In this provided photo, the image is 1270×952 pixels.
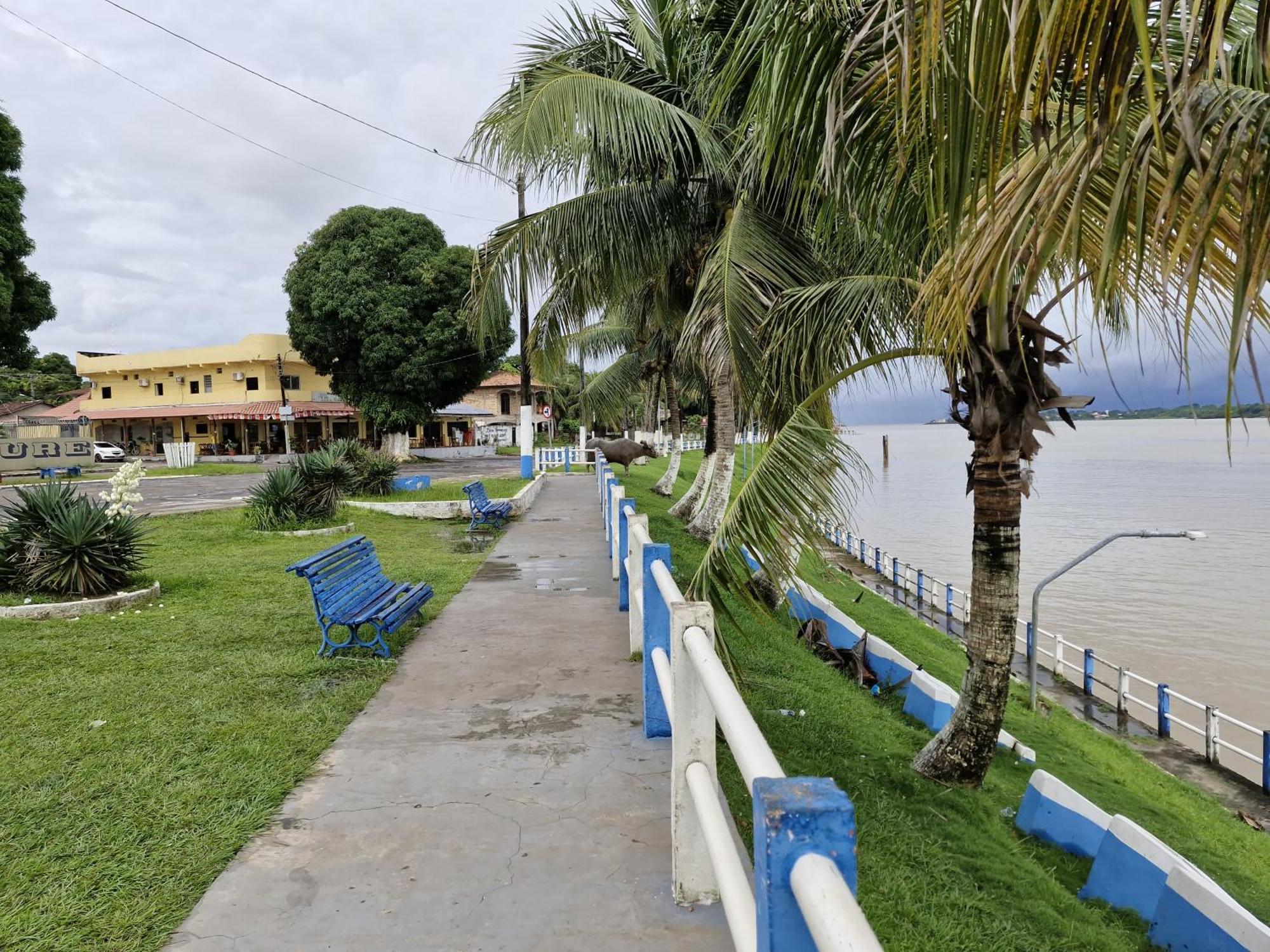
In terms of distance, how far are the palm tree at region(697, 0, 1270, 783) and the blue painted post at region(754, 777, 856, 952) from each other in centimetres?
130

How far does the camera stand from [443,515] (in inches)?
635

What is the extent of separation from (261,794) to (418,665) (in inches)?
81.0

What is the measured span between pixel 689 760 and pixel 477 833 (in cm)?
112

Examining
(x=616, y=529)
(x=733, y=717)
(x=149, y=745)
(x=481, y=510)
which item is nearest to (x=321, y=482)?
(x=481, y=510)

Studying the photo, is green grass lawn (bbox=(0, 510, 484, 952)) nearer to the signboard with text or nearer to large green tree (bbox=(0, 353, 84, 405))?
the signboard with text

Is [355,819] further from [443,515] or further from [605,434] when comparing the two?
[605,434]

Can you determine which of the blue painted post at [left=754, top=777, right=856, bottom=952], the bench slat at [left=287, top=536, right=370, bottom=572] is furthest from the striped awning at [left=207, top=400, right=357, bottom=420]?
the blue painted post at [left=754, top=777, right=856, bottom=952]

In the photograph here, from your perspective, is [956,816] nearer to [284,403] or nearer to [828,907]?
[828,907]

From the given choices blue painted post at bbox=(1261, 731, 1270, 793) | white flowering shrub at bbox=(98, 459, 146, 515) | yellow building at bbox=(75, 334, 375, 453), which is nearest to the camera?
white flowering shrub at bbox=(98, 459, 146, 515)

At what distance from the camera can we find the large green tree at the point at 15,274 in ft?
78.8

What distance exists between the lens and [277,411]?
131 feet

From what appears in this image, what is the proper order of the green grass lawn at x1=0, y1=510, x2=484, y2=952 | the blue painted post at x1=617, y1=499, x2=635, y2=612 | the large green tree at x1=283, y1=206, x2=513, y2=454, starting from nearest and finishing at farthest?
the green grass lawn at x1=0, y1=510, x2=484, y2=952 → the blue painted post at x1=617, y1=499, x2=635, y2=612 → the large green tree at x1=283, y1=206, x2=513, y2=454

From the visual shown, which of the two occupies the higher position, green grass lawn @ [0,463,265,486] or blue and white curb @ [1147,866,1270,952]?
green grass lawn @ [0,463,265,486]

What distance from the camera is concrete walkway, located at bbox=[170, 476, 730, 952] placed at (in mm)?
2555
